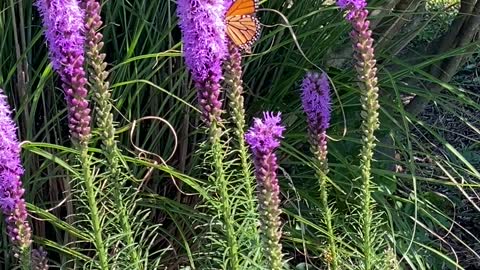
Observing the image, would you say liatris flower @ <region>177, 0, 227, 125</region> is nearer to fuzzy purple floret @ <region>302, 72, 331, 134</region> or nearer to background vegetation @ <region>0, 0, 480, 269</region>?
fuzzy purple floret @ <region>302, 72, 331, 134</region>

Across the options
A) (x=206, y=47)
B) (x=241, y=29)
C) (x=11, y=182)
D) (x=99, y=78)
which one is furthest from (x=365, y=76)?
(x=11, y=182)

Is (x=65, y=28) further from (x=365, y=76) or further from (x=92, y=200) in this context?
(x=365, y=76)

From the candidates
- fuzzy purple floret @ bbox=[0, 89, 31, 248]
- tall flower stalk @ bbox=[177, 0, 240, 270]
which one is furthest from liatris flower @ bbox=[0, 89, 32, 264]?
tall flower stalk @ bbox=[177, 0, 240, 270]

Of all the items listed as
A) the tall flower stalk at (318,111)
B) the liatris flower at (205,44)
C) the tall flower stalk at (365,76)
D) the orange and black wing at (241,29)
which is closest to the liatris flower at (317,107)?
the tall flower stalk at (318,111)

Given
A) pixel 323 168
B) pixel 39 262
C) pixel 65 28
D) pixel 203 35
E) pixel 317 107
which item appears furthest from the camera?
pixel 323 168

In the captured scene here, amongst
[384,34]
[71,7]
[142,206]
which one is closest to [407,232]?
[384,34]
